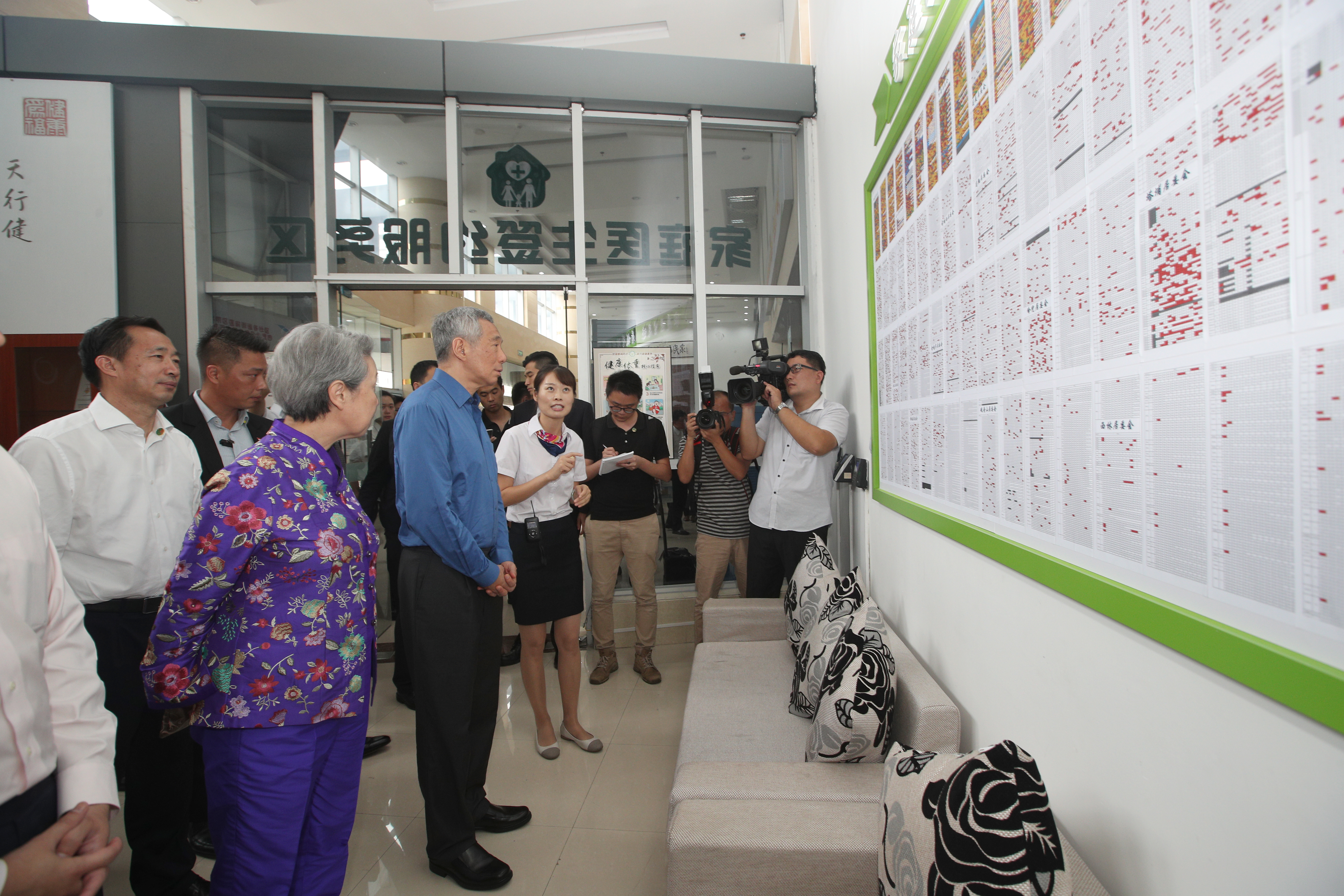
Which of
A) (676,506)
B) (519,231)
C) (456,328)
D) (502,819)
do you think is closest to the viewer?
(456,328)

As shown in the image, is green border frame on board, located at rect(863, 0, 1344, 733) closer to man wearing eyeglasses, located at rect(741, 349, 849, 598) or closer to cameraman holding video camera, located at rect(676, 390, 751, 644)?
man wearing eyeglasses, located at rect(741, 349, 849, 598)

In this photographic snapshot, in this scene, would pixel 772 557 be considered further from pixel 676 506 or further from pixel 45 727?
pixel 45 727

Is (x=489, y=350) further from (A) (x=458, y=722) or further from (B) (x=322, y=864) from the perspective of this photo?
(B) (x=322, y=864)

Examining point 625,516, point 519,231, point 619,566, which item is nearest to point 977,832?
point 625,516

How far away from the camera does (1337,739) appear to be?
0.57 metres

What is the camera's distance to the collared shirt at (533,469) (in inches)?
93.1

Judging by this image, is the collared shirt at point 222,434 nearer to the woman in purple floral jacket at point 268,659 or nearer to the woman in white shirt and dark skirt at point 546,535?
the woman in white shirt and dark skirt at point 546,535

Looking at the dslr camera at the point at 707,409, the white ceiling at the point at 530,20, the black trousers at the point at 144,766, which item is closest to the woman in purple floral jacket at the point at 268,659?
the black trousers at the point at 144,766

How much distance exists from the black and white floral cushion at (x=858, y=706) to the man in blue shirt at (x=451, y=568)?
0.95 m

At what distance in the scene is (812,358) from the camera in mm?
2836

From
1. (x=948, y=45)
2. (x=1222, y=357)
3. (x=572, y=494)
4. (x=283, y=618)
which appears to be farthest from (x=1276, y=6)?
(x=572, y=494)

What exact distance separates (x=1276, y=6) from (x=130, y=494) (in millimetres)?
2295

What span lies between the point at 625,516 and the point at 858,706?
1891 millimetres

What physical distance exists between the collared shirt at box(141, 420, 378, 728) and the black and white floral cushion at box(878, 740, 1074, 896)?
1087mm
